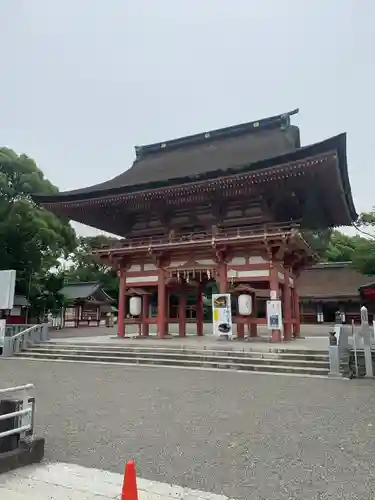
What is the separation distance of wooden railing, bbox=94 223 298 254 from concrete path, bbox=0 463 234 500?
36.0 feet

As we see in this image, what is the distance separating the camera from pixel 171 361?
11.6 m

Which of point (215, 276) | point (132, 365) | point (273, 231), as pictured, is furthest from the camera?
point (215, 276)

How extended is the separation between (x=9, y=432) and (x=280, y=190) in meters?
12.8

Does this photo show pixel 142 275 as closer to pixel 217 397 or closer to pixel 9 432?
pixel 217 397

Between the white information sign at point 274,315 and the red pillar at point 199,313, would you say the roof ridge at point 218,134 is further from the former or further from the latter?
the white information sign at point 274,315

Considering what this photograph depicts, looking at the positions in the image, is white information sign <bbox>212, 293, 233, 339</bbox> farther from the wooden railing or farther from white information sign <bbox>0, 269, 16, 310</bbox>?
white information sign <bbox>0, 269, 16, 310</bbox>

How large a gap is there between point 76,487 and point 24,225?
76.1ft

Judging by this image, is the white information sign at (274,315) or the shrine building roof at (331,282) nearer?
the white information sign at (274,315)

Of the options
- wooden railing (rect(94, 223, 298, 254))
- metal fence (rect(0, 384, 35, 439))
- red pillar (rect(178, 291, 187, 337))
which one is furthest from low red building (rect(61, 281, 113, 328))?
metal fence (rect(0, 384, 35, 439))

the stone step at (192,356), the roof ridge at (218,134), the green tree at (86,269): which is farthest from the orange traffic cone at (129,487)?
the green tree at (86,269)

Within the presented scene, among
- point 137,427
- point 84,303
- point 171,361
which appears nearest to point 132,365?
point 171,361

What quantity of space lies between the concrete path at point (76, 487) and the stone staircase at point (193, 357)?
23.9ft

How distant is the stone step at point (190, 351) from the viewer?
10.7 meters

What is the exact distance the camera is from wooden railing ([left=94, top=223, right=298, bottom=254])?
13.9 metres
